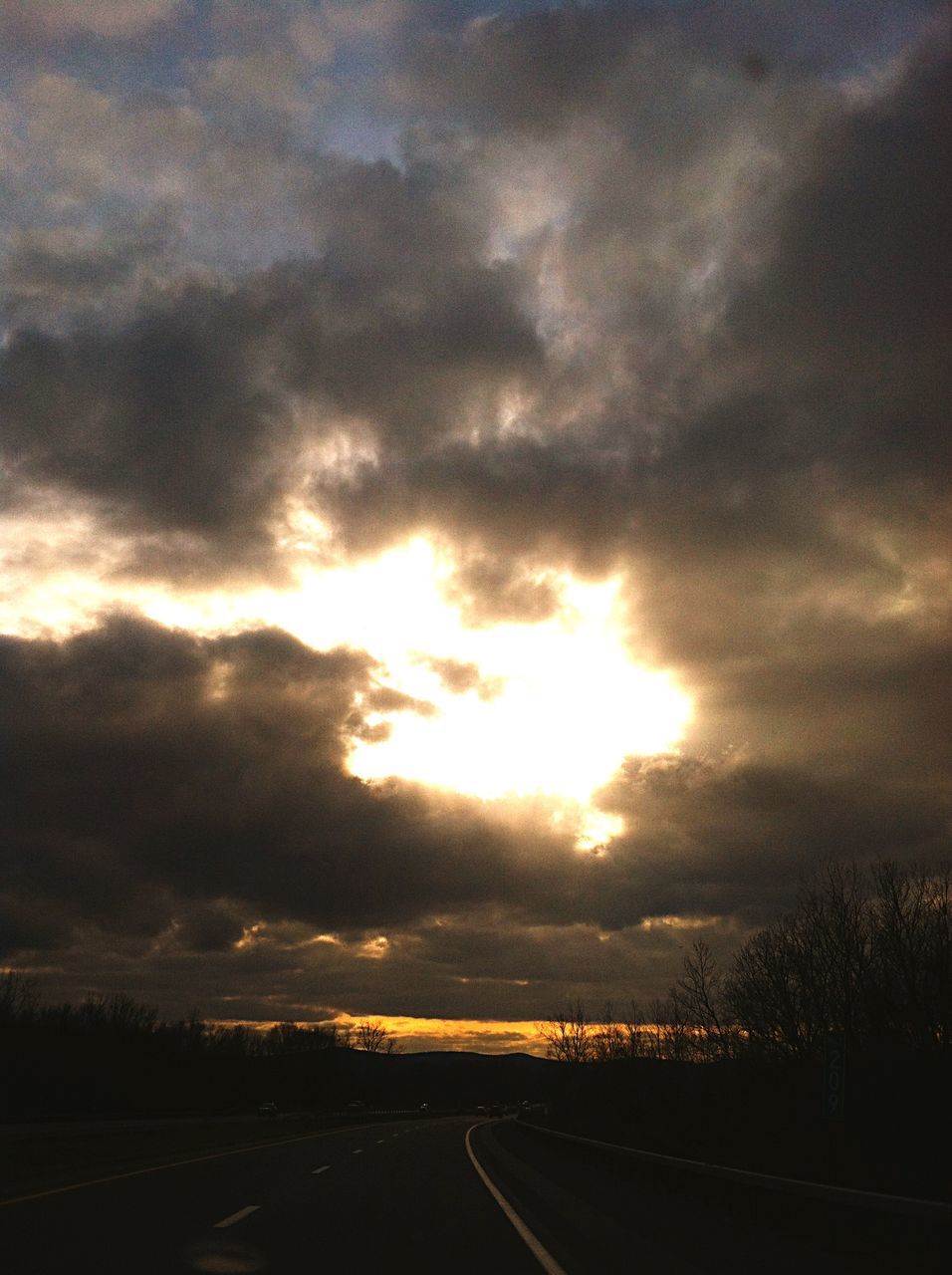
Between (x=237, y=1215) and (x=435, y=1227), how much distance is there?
2.79m

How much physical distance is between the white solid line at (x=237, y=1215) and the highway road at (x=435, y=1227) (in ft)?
0.17

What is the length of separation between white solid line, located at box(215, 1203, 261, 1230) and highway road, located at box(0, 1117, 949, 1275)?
0.05m

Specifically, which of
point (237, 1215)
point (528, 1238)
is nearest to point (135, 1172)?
point (237, 1215)

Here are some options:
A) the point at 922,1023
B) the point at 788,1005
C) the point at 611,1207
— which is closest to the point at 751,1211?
the point at 611,1207

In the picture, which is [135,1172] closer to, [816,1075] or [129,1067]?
[816,1075]

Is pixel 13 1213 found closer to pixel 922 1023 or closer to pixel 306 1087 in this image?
pixel 922 1023

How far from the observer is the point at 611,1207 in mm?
17797

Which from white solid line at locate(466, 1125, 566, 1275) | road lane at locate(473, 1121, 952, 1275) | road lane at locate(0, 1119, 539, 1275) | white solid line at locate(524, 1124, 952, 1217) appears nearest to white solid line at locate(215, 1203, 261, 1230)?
road lane at locate(0, 1119, 539, 1275)

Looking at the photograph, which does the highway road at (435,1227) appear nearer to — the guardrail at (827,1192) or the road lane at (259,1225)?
the road lane at (259,1225)

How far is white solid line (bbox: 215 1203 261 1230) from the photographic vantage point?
14.2 m

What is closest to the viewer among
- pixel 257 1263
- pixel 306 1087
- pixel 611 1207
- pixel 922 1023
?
pixel 257 1263

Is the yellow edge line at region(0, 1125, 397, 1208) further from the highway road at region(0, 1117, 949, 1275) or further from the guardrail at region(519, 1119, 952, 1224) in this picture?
the guardrail at region(519, 1119, 952, 1224)

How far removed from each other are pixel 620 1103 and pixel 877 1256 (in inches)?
Result: 2221

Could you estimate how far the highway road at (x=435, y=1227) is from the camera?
36.6 ft
